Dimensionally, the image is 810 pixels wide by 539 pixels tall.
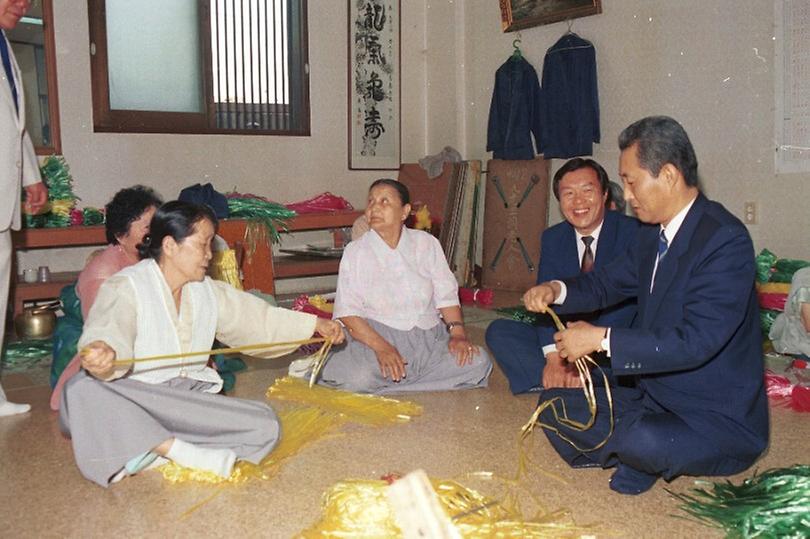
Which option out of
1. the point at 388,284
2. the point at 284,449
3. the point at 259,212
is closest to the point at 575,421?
the point at 284,449

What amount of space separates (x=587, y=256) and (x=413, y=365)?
2.99 ft

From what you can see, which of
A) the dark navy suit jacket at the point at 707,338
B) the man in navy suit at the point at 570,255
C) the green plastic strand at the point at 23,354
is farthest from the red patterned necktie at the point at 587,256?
the green plastic strand at the point at 23,354

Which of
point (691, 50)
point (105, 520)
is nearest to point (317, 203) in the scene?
point (691, 50)

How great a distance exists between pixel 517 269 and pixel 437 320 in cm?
322

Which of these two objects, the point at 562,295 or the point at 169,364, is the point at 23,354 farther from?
the point at 562,295

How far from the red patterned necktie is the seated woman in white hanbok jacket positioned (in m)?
1.20

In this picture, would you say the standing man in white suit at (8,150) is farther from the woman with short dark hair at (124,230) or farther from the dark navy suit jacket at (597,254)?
the dark navy suit jacket at (597,254)

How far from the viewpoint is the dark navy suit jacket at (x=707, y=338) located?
2.30m

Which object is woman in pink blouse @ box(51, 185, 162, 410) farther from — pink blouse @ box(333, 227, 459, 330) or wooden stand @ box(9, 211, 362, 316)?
wooden stand @ box(9, 211, 362, 316)

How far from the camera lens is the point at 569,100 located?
6.45 m

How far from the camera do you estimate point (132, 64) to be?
236 inches

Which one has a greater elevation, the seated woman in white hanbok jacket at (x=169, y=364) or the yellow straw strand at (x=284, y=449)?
the seated woman in white hanbok jacket at (x=169, y=364)

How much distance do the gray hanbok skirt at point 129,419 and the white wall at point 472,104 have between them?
361 centimetres

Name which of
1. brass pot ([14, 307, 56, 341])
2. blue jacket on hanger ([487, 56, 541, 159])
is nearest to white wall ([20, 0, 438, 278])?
brass pot ([14, 307, 56, 341])
